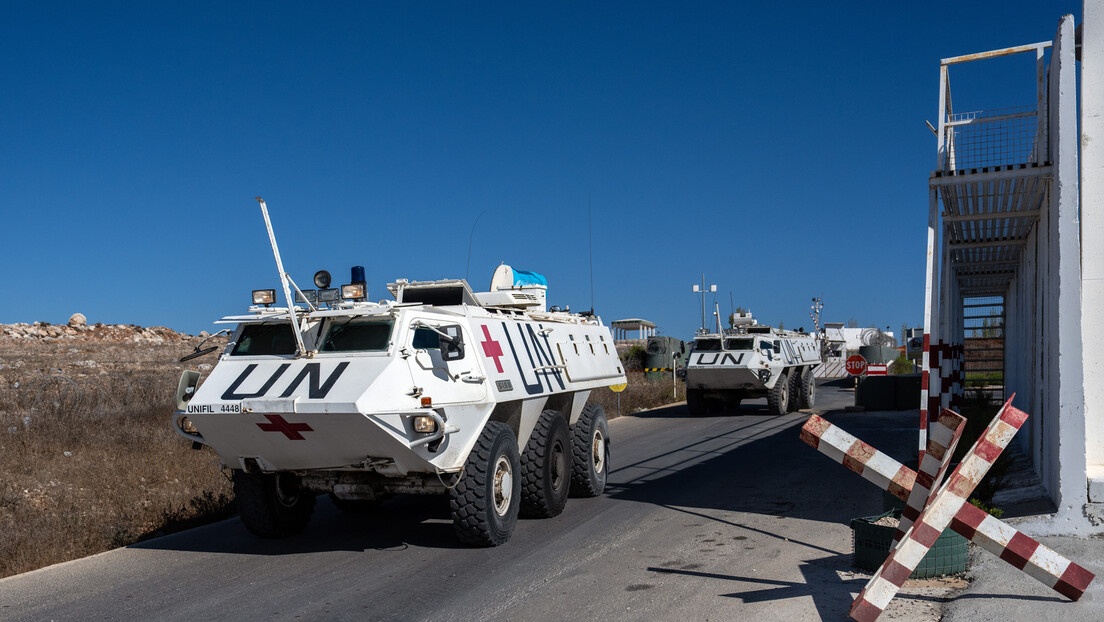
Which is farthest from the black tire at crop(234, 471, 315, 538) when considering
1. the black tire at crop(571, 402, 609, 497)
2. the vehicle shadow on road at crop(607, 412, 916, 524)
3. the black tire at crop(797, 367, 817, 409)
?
the black tire at crop(797, 367, 817, 409)

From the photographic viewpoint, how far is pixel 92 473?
30.9 feet

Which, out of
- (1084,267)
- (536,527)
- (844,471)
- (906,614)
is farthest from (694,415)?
(906,614)

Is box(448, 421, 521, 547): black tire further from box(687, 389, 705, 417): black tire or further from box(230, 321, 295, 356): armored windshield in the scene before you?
box(687, 389, 705, 417): black tire

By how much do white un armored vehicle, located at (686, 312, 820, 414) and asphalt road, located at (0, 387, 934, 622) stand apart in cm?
991

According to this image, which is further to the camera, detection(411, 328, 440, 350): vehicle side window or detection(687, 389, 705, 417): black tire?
detection(687, 389, 705, 417): black tire

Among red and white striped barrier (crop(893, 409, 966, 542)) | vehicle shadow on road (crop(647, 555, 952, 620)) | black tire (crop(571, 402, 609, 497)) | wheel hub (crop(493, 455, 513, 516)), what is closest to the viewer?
red and white striped barrier (crop(893, 409, 966, 542))

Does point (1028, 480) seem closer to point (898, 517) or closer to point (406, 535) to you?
point (898, 517)

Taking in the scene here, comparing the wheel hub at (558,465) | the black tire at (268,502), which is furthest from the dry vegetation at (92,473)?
the wheel hub at (558,465)

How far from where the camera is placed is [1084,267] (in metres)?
6.60

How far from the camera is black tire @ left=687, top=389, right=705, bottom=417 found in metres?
20.8

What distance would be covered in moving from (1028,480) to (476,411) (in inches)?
201

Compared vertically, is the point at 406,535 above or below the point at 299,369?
below

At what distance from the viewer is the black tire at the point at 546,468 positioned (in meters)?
8.29

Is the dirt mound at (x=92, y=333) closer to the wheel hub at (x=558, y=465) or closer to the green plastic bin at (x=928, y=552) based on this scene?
the wheel hub at (x=558, y=465)
